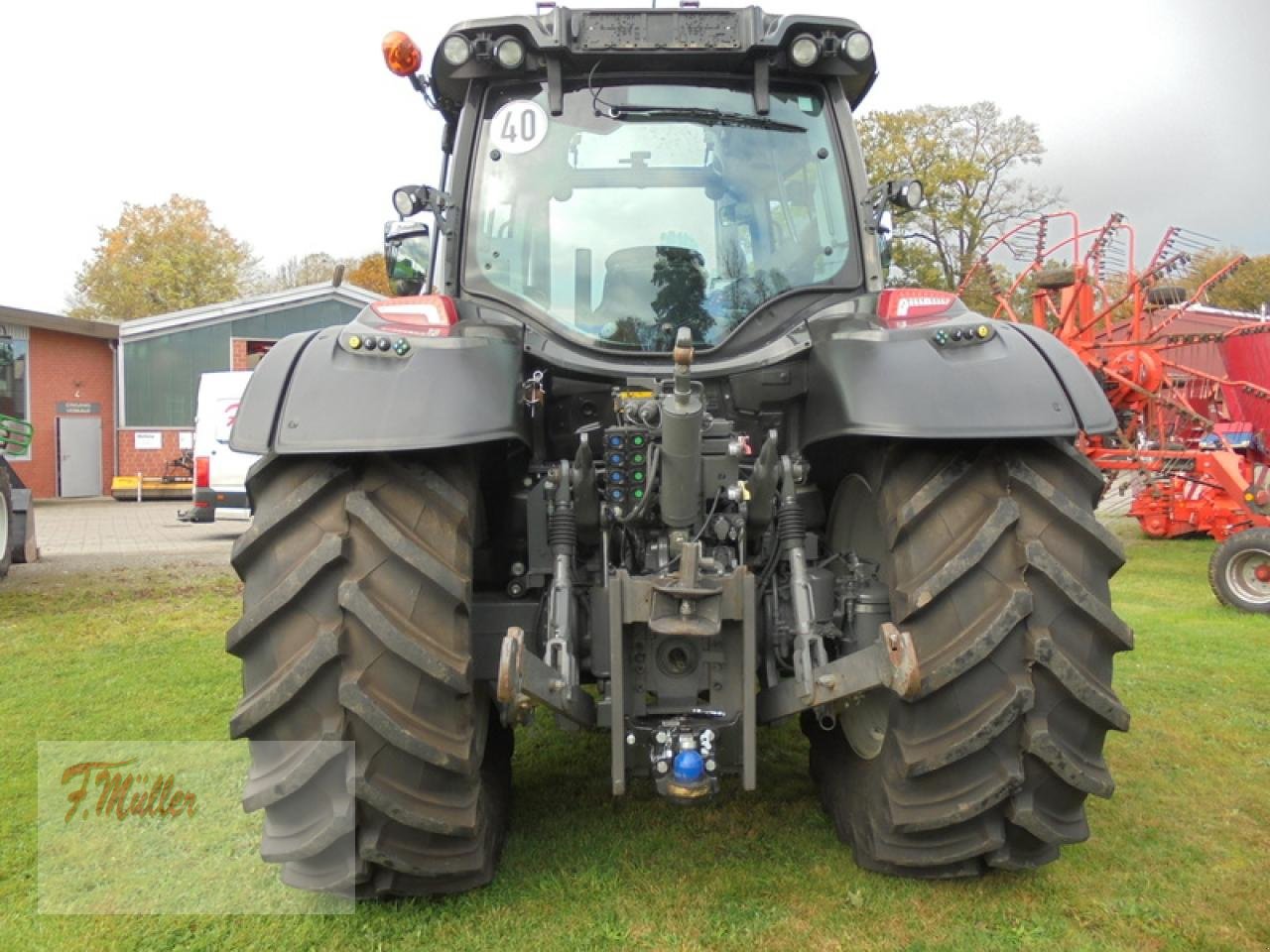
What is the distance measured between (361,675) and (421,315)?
3.49 feet

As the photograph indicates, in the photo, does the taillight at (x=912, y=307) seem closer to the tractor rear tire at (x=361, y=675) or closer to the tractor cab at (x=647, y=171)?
the tractor cab at (x=647, y=171)

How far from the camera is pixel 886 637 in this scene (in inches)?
98.2

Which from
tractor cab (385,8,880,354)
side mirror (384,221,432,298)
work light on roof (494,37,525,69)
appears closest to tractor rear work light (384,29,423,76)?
tractor cab (385,8,880,354)

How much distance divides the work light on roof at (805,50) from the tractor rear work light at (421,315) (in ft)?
4.88

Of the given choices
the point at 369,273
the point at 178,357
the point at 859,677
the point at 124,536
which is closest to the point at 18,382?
the point at 178,357

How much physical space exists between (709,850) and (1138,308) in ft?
33.4

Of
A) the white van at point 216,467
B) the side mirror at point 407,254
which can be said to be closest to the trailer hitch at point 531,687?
the side mirror at point 407,254

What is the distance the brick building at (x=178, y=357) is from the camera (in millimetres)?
25391

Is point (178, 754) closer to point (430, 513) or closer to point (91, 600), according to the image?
point (430, 513)

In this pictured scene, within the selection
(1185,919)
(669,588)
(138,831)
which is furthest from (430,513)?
(1185,919)

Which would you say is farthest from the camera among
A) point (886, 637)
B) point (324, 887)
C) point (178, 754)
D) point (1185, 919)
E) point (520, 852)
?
point (178, 754)

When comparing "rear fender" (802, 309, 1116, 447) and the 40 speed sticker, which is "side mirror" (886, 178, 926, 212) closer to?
"rear fender" (802, 309, 1116, 447)

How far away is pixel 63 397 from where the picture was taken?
2497 cm

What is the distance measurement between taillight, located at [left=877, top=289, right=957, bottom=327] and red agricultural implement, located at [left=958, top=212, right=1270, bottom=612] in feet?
26.0
